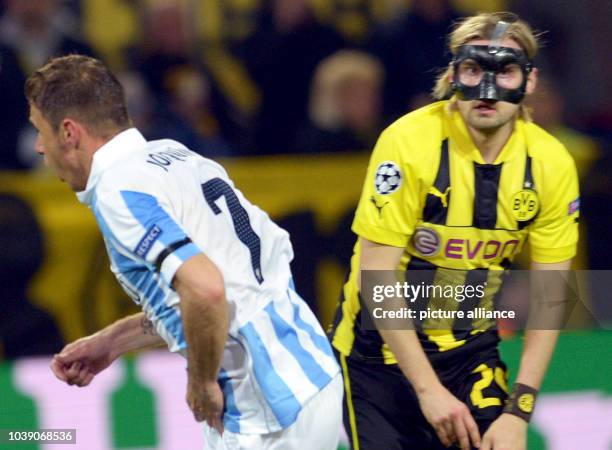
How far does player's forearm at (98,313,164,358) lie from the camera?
3.92 meters

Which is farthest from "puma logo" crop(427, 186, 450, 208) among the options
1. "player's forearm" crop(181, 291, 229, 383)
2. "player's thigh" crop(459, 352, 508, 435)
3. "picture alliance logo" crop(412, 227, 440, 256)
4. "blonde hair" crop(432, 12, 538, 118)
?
"player's forearm" crop(181, 291, 229, 383)

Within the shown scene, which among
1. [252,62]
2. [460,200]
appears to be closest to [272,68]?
[252,62]

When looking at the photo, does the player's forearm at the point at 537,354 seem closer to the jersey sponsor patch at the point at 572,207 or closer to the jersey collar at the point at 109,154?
the jersey sponsor patch at the point at 572,207

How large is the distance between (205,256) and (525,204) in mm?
1177

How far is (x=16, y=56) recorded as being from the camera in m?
6.71

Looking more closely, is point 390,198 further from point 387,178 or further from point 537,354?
point 537,354

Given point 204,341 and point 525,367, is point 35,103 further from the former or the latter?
point 525,367

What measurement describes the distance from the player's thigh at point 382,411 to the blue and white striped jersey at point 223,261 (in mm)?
443

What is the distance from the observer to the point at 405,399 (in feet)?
13.4

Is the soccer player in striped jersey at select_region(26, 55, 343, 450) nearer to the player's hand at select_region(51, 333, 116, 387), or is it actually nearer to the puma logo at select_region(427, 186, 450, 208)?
the player's hand at select_region(51, 333, 116, 387)

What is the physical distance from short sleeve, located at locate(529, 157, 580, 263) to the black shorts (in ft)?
1.35

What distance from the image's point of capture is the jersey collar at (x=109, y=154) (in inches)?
136

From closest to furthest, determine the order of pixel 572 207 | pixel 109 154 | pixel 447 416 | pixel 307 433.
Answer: pixel 109 154 → pixel 307 433 → pixel 447 416 → pixel 572 207

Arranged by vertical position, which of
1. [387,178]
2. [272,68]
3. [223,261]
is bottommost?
[272,68]
